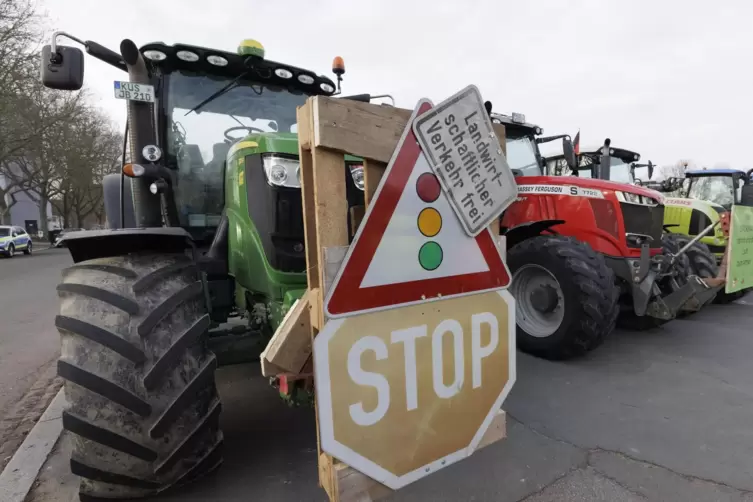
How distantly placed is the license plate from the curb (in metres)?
1.88

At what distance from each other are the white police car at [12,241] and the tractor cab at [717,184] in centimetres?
2726

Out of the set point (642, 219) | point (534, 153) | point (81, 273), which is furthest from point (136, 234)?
point (534, 153)

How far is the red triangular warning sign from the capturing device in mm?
1305

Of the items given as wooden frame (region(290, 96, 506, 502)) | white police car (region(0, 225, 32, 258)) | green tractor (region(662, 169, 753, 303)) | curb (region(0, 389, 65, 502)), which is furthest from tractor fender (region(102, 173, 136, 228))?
white police car (region(0, 225, 32, 258))

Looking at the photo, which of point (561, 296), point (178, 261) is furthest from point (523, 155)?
point (178, 261)

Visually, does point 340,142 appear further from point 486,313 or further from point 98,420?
point 98,420

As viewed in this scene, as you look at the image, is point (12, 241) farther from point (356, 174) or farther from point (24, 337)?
point (356, 174)

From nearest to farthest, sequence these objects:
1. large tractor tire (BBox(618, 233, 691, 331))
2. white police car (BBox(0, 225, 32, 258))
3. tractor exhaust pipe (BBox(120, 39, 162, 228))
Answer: tractor exhaust pipe (BBox(120, 39, 162, 228)), large tractor tire (BBox(618, 233, 691, 331)), white police car (BBox(0, 225, 32, 258))

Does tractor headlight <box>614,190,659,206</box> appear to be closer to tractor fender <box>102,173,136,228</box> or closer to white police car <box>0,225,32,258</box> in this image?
tractor fender <box>102,173,136,228</box>

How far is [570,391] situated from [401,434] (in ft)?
8.38

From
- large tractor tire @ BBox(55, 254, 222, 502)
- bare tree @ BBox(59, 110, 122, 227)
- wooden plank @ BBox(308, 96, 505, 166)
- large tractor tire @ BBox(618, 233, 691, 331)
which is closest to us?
wooden plank @ BBox(308, 96, 505, 166)

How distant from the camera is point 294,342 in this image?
4.66 feet

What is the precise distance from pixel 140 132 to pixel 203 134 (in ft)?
2.34

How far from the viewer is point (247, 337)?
105 inches
